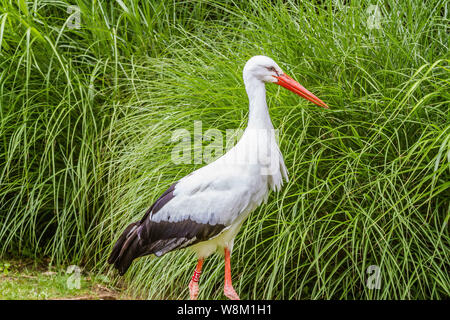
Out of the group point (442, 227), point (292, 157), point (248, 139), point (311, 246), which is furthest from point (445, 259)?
point (248, 139)

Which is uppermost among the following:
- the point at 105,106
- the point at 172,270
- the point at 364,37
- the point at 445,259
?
the point at 364,37

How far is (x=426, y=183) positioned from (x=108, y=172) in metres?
2.15

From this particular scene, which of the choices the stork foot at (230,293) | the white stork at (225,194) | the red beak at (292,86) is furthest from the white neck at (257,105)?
the stork foot at (230,293)

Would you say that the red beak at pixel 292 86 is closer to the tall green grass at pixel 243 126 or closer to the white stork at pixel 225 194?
the white stork at pixel 225 194

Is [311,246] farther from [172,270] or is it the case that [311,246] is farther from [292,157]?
[172,270]

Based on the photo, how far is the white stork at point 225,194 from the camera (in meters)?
2.90

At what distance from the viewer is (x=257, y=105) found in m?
2.92

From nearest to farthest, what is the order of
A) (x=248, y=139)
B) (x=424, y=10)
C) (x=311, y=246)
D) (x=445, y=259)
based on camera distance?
1. (x=248, y=139)
2. (x=445, y=259)
3. (x=311, y=246)
4. (x=424, y=10)

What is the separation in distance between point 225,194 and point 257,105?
44 cm

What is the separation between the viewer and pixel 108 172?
4348 mm

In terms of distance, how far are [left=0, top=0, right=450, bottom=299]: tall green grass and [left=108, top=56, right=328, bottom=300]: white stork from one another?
0.31 metres

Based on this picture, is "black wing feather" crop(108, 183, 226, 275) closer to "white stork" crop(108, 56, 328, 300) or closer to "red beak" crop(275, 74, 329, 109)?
"white stork" crop(108, 56, 328, 300)

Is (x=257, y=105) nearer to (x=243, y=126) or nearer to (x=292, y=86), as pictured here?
(x=292, y=86)

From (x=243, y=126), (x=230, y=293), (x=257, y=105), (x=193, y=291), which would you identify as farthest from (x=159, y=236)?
(x=243, y=126)
